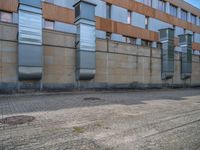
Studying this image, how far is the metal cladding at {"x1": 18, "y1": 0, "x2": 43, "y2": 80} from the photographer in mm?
11570

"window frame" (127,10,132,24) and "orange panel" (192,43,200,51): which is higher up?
"window frame" (127,10,132,24)

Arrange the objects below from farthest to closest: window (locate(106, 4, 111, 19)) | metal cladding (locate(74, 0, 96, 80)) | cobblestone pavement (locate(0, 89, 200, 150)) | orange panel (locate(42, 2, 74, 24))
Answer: window (locate(106, 4, 111, 19)) < orange panel (locate(42, 2, 74, 24)) < metal cladding (locate(74, 0, 96, 80)) < cobblestone pavement (locate(0, 89, 200, 150))

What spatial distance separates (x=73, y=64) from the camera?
1454cm

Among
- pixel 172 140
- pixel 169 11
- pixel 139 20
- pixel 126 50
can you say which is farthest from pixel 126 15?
pixel 172 140

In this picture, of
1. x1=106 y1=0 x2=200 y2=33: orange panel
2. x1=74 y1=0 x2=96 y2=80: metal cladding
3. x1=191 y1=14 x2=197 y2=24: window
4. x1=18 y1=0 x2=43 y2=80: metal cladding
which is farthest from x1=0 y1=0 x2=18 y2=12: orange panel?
x1=191 y1=14 x2=197 y2=24: window

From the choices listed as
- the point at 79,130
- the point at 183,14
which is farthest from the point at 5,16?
the point at 183,14

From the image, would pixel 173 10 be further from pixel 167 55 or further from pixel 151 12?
pixel 167 55

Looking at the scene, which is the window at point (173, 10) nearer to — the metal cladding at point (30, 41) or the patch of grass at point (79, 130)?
the metal cladding at point (30, 41)

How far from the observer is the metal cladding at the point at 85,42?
14078 millimetres

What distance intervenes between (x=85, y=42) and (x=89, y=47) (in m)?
0.46

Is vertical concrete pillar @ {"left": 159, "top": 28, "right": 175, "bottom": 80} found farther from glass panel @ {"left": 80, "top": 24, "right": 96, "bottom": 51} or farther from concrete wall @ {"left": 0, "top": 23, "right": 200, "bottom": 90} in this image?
glass panel @ {"left": 80, "top": 24, "right": 96, "bottom": 51}

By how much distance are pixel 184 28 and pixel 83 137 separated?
31.5m

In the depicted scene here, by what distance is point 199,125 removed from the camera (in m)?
6.22

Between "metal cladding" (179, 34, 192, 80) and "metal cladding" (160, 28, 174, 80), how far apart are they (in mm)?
2874
